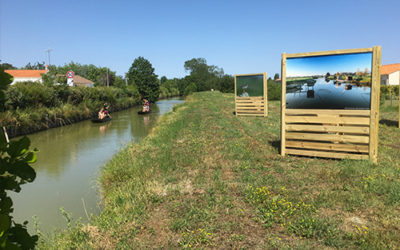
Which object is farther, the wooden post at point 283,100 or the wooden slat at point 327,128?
the wooden post at point 283,100

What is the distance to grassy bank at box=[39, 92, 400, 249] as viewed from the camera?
3400 millimetres

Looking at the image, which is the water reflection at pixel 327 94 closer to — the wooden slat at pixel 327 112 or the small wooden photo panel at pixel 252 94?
the wooden slat at pixel 327 112

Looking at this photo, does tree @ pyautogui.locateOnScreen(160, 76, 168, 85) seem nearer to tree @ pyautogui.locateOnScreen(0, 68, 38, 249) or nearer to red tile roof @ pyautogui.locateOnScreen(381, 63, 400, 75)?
red tile roof @ pyautogui.locateOnScreen(381, 63, 400, 75)

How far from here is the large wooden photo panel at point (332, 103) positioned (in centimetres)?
599

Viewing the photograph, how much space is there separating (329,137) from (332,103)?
0.82 meters

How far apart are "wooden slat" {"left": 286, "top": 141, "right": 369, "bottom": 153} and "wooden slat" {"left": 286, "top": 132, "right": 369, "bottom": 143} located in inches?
5.4

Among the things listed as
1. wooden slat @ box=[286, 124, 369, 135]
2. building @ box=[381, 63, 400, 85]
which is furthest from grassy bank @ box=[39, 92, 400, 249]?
building @ box=[381, 63, 400, 85]

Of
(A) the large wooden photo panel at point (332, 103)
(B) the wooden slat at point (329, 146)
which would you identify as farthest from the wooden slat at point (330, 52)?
(B) the wooden slat at point (329, 146)

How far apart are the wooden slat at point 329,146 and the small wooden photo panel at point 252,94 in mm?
8822

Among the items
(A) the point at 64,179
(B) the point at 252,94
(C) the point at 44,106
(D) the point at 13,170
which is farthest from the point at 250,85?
(D) the point at 13,170

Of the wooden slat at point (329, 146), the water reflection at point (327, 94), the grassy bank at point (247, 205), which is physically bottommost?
the grassy bank at point (247, 205)

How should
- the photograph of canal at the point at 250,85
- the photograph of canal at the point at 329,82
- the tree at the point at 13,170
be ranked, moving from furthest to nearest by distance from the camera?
the photograph of canal at the point at 250,85, the photograph of canal at the point at 329,82, the tree at the point at 13,170

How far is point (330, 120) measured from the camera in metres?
6.42

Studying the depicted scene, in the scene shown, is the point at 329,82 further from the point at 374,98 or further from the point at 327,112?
the point at 374,98
